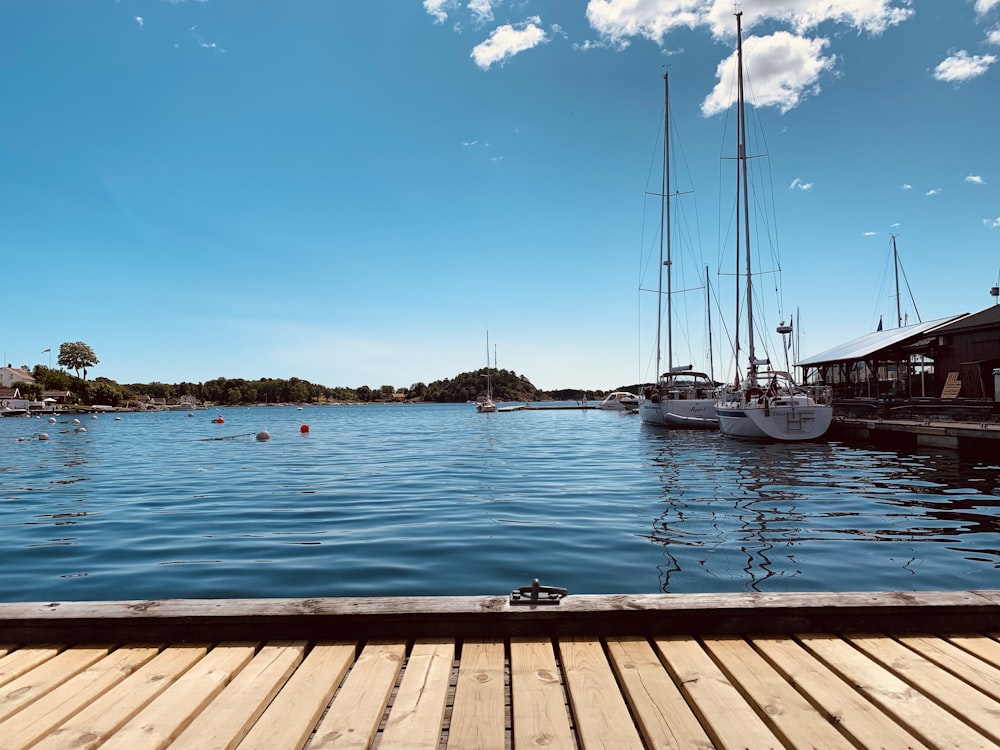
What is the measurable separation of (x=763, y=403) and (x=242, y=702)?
27.3 metres

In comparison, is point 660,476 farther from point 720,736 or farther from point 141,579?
point 720,736

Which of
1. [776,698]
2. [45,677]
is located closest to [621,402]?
[776,698]

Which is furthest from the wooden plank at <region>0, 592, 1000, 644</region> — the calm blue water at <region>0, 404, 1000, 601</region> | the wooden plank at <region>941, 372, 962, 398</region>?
the wooden plank at <region>941, 372, 962, 398</region>

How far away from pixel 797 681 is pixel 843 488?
13.6 m

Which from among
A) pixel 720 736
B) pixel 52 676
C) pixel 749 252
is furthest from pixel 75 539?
pixel 749 252

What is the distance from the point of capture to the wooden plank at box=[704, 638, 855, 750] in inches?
101

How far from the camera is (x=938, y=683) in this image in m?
3.01

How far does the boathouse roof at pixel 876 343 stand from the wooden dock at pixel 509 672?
3476 cm

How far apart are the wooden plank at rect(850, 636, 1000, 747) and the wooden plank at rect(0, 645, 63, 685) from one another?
4555mm

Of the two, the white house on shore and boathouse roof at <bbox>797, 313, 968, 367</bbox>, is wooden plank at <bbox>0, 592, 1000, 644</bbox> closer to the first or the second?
boathouse roof at <bbox>797, 313, 968, 367</bbox>

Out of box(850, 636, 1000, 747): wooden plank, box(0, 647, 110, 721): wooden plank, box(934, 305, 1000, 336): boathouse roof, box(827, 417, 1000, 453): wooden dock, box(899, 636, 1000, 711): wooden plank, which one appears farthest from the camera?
box(934, 305, 1000, 336): boathouse roof

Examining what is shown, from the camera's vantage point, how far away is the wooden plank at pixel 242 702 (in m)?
2.58

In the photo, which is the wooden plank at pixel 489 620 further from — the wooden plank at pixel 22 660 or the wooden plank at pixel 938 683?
the wooden plank at pixel 938 683

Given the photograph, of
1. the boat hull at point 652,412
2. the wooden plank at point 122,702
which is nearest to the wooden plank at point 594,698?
the wooden plank at point 122,702
